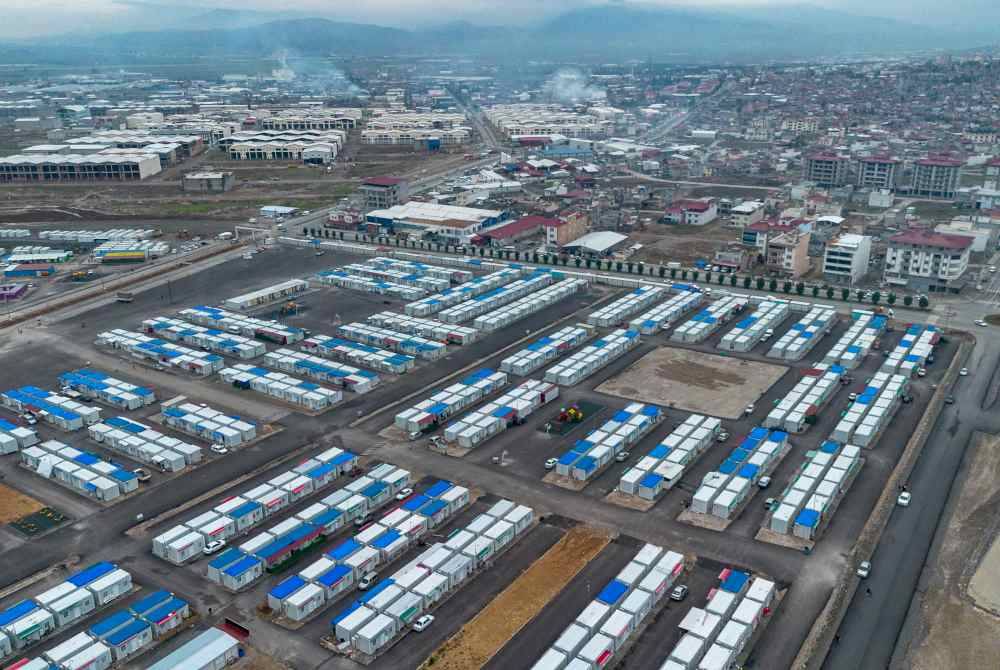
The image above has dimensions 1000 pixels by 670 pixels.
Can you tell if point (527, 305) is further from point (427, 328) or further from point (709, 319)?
point (709, 319)

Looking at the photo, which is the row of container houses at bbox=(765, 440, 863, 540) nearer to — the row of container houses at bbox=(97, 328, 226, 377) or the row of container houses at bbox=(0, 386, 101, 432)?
the row of container houses at bbox=(97, 328, 226, 377)

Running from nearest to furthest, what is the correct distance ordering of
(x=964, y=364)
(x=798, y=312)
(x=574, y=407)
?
(x=574, y=407) < (x=964, y=364) < (x=798, y=312)

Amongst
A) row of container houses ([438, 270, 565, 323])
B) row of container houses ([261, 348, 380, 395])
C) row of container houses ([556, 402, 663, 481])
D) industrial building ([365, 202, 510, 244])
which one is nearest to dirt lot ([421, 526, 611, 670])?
row of container houses ([556, 402, 663, 481])

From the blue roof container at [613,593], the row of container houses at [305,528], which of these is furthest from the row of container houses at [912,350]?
the row of container houses at [305,528]

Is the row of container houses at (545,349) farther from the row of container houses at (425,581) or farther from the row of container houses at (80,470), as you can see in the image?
the row of container houses at (80,470)

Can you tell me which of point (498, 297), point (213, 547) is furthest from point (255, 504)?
point (498, 297)

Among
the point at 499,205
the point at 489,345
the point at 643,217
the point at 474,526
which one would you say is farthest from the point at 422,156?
the point at 474,526

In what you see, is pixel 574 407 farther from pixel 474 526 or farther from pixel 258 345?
pixel 258 345
